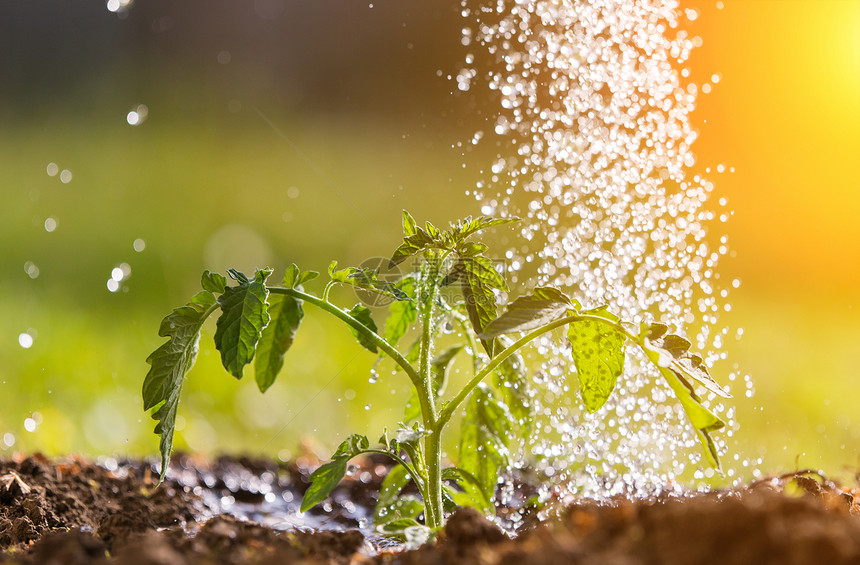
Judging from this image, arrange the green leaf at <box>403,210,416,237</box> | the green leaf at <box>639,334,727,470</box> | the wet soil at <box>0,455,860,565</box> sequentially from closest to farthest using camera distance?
1. the wet soil at <box>0,455,860,565</box>
2. the green leaf at <box>639,334,727,470</box>
3. the green leaf at <box>403,210,416,237</box>

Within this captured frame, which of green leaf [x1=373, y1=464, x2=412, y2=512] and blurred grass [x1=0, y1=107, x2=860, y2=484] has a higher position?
blurred grass [x1=0, y1=107, x2=860, y2=484]

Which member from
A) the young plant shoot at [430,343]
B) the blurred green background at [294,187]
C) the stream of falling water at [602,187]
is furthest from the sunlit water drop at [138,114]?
the young plant shoot at [430,343]

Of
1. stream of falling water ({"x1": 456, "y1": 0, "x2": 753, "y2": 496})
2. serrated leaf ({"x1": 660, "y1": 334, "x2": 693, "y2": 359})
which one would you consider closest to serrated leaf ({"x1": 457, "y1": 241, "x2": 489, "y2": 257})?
serrated leaf ({"x1": 660, "y1": 334, "x2": 693, "y2": 359})

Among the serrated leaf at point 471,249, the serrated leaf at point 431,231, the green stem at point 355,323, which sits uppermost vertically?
the serrated leaf at point 431,231

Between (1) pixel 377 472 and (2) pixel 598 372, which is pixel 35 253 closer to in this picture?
(1) pixel 377 472

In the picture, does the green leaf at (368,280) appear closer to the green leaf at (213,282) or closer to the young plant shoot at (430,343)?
the young plant shoot at (430,343)

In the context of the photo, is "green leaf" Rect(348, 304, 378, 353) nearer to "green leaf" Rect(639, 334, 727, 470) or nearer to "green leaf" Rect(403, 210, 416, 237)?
"green leaf" Rect(403, 210, 416, 237)
